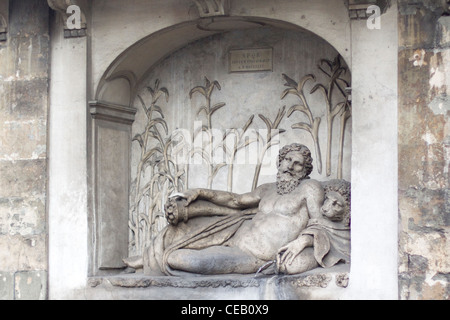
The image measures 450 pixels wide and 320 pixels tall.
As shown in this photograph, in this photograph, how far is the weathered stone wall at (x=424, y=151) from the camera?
8438 mm

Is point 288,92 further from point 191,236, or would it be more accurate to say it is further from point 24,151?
point 24,151

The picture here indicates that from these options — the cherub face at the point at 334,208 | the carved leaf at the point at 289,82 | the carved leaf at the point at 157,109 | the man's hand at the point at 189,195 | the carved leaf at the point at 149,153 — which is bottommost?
the cherub face at the point at 334,208

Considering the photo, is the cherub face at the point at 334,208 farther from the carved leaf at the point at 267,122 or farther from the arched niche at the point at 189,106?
the carved leaf at the point at 267,122

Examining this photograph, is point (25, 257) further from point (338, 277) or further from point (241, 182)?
point (338, 277)

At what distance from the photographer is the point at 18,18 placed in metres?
9.96

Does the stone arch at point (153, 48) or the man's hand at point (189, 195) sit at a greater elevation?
the stone arch at point (153, 48)

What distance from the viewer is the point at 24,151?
9.79 meters

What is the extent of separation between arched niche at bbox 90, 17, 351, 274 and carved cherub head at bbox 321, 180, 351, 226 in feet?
1.33

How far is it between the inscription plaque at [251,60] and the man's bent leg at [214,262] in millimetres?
1835

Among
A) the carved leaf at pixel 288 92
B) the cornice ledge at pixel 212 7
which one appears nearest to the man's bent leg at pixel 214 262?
the carved leaf at pixel 288 92

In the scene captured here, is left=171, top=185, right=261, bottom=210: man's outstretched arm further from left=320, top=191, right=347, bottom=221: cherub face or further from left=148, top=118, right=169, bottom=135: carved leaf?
left=148, top=118, right=169, bottom=135: carved leaf

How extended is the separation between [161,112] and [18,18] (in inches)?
61.8

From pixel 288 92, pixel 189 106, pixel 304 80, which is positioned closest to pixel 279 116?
pixel 288 92
